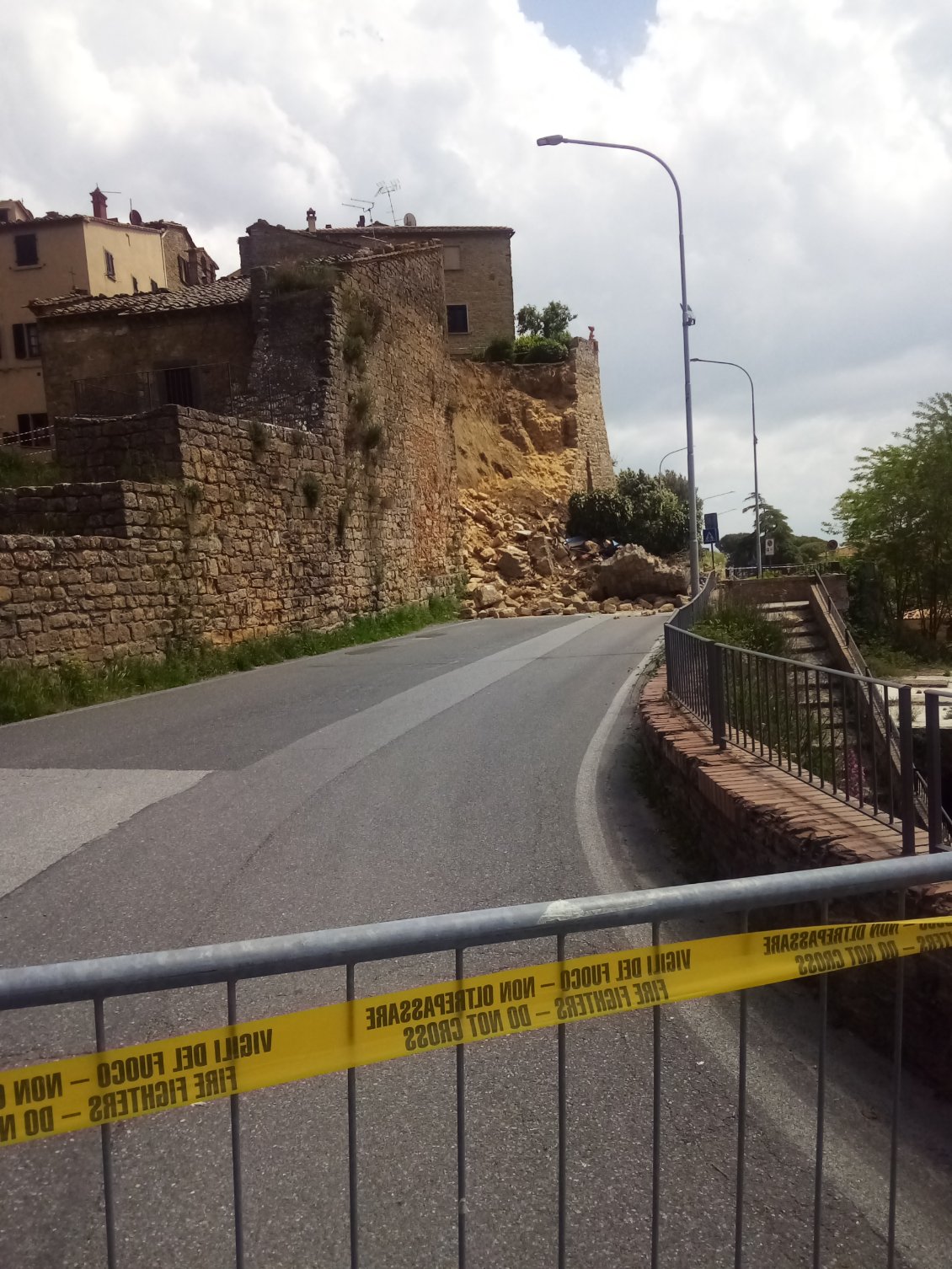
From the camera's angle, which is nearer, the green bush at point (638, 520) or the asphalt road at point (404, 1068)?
the asphalt road at point (404, 1068)

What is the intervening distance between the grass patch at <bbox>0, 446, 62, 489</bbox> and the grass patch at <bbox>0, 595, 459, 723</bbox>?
3.61 metres

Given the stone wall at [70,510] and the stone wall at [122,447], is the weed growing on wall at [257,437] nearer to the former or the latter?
the stone wall at [122,447]

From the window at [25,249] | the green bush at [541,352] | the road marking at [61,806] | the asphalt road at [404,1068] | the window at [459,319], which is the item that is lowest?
the asphalt road at [404,1068]

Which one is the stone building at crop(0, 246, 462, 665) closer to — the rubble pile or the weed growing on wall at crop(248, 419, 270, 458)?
the weed growing on wall at crop(248, 419, 270, 458)

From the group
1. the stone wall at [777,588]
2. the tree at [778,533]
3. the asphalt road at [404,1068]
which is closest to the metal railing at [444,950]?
the asphalt road at [404,1068]

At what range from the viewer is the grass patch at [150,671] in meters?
10.6

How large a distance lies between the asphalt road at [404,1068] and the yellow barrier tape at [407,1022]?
0.94 meters

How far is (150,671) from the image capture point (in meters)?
12.8

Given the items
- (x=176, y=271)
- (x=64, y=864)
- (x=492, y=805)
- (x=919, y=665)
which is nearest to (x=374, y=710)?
(x=492, y=805)

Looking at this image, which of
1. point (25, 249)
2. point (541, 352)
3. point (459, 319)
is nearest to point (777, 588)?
point (541, 352)

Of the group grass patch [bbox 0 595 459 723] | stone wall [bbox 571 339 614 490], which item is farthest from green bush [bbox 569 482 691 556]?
grass patch [bbox 0 595 459 723]

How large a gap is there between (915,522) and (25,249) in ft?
122

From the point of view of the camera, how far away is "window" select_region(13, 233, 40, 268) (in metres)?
40.4

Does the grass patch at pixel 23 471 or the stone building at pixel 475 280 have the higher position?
the stone building at pixel 475 280
